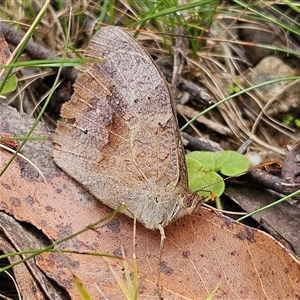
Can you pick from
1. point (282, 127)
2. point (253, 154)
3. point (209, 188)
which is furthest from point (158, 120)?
point (282, 127)

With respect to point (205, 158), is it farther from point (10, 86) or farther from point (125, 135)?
point (10, 86)

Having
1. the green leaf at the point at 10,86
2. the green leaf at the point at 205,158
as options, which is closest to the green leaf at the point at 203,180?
the green leaf at the point at 205,158

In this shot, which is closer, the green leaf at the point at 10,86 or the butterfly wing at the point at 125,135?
the butterfly wing at the point at 125,135

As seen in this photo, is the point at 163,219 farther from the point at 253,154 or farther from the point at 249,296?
the point at 253,154

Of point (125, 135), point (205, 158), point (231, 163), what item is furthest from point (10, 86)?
point (231, 163)

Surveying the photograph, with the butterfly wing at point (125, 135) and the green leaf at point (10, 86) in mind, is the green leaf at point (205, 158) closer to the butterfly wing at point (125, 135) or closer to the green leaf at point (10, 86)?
the butterfly wing at point (125, 135)

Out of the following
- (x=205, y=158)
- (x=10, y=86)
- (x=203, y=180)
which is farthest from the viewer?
(x=10, y=86)

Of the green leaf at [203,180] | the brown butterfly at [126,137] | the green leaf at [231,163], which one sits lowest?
the green leaf at [203,180]

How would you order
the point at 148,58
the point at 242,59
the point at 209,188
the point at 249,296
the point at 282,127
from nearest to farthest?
the point at 249,296 < the point at 148,58 < the point at 209,188 < the point at 282,127 < the point at 242,59
